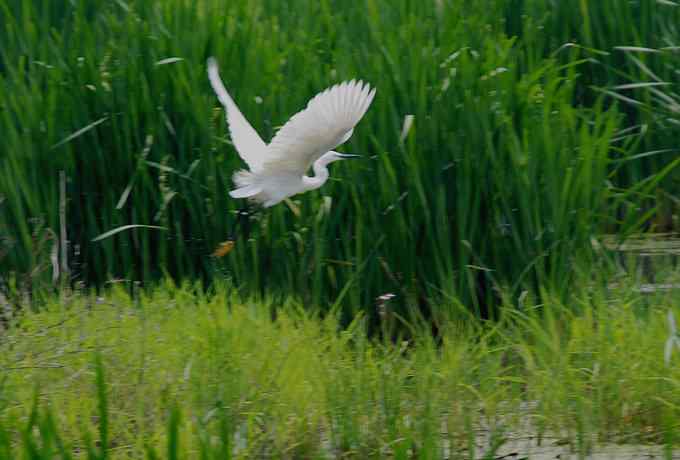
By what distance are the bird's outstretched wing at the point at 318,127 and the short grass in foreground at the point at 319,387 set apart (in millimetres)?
504

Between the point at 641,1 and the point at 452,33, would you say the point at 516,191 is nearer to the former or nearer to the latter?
the point at 452,33

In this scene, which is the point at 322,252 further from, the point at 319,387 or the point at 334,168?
the point at 319,387

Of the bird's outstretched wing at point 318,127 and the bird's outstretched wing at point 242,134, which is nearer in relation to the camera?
the bird's outstretched wing at point 318,127

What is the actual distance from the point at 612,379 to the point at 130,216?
6.24ft

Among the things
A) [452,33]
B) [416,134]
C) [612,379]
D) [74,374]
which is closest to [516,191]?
[416,134]

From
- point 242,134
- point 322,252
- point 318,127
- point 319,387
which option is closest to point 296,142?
point 318,127

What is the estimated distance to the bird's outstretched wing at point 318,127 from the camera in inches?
132

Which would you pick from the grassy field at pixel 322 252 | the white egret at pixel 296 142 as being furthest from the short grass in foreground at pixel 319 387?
the white egret at pixel 296 142

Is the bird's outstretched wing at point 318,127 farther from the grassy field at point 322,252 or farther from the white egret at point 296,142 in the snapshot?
the grassy field at point 322,252

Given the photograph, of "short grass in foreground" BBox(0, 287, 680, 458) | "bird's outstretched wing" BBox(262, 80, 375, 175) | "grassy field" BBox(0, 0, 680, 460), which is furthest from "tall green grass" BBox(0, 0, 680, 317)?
"short grass in foreground" BBox(0, 287, 680, 458)

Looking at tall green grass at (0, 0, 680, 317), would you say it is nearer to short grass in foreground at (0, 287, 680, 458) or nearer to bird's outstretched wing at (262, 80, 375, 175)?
bird's outstretched wing at (262, 80, 375, 175)

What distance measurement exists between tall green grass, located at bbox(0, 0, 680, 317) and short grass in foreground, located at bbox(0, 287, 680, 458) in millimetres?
519

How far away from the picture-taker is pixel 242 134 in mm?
3865

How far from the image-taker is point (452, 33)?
14.5 ft
